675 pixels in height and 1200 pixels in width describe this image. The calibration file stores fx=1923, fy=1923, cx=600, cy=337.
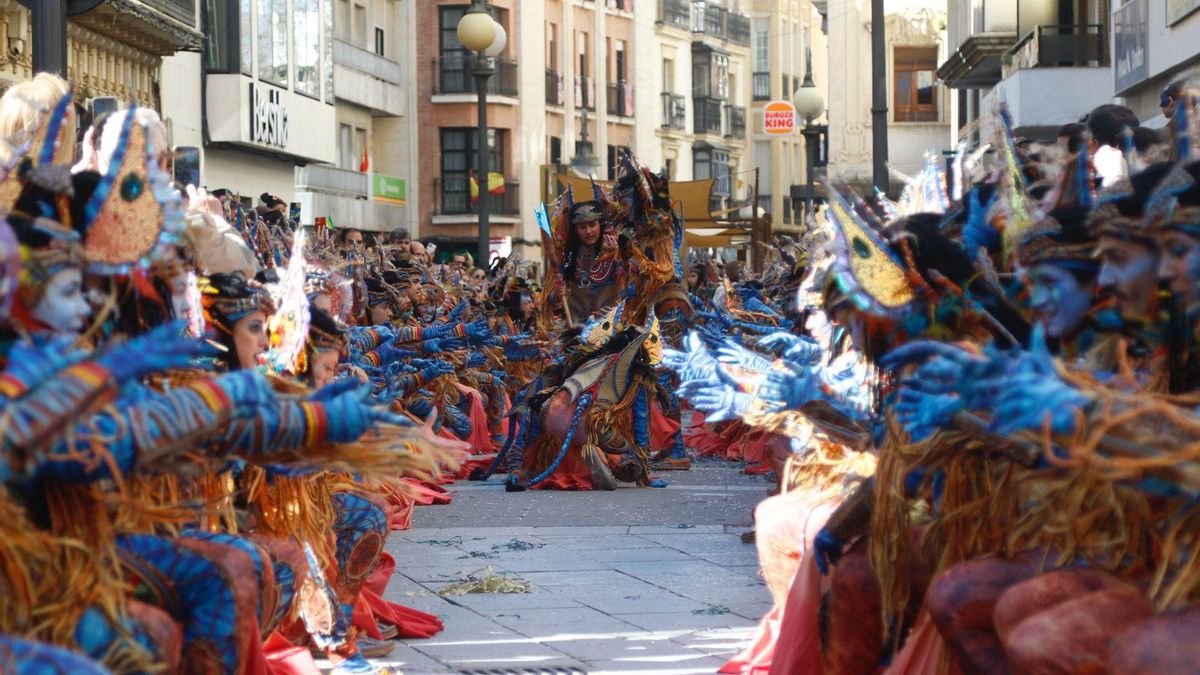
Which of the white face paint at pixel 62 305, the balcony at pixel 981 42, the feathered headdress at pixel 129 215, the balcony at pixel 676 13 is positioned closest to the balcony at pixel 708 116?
the balcony at pixel 676 13

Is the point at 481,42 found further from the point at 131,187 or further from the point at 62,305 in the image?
the point at 62,305

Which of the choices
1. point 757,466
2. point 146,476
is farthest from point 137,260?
point 757,466

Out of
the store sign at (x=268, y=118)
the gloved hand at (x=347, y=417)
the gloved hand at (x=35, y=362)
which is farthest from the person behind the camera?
the store sign at (x=268, y=118)

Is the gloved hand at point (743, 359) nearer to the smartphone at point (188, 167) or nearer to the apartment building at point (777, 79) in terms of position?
the smartphone at point (188, 167)

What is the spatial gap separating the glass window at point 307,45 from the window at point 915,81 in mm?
17780

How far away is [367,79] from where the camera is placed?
126 feet

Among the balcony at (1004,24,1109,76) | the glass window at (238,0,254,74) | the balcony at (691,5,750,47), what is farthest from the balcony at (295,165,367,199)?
the balcony at (691,5,750,47)

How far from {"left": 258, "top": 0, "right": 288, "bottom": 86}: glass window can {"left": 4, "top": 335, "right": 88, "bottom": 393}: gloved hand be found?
21672 mm

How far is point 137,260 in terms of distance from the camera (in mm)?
4402

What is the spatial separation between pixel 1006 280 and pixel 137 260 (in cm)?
221

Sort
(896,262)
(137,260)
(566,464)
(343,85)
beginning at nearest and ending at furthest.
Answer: (137,260)
(896,262)
(566,464)
(343,85)

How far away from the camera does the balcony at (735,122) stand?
60.4 m

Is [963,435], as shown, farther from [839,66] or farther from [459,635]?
[839,66]

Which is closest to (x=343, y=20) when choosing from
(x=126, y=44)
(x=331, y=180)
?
(x=331, y=180)
